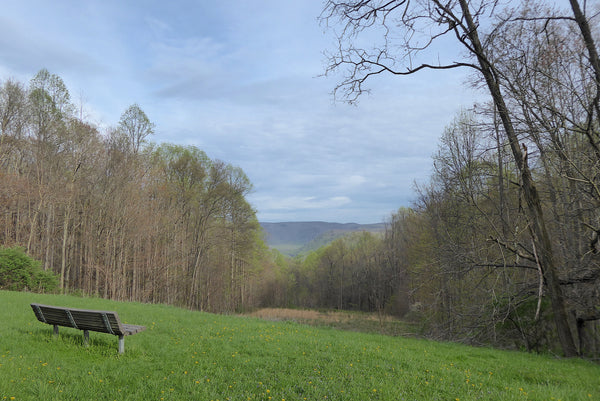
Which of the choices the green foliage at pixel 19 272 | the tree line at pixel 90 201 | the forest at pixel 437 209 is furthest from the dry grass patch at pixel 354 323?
the green foliage at pixel 19 272

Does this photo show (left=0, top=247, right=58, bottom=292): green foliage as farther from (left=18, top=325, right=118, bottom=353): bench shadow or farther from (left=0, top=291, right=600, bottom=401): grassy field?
(left=18, top=325, right=118, bottom=353): bench shadow

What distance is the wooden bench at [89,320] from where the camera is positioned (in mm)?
5537

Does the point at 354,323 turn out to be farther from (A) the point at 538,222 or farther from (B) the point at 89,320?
(B) the point at 89,320

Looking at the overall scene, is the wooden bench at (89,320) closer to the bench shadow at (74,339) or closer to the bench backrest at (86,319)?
the bench backrest at (86,319)

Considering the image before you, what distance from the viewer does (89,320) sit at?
5.78 m

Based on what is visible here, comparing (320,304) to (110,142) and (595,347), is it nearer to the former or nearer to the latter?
(110,142)

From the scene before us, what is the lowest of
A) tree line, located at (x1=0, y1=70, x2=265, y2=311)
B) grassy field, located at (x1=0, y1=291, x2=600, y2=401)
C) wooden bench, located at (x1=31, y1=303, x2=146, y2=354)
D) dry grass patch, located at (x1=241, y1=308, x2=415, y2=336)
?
dry grass patch, located at (x1=241, y1=308, x2=415, y2=336)

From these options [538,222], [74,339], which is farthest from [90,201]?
[538,222]

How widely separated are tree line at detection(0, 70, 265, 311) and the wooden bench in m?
16.3

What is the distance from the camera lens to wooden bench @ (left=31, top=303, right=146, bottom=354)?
5537 millimetres

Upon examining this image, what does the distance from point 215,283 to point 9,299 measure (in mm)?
21657

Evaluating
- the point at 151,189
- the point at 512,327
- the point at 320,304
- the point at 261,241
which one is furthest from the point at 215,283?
the point at 320,304

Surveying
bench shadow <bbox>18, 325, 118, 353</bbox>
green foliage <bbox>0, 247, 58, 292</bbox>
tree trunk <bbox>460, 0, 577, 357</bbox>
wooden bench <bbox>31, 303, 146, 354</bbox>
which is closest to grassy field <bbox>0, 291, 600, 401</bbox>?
bench shadow <bbox>18, 325, 118, 353</bbox>

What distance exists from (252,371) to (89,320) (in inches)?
117
